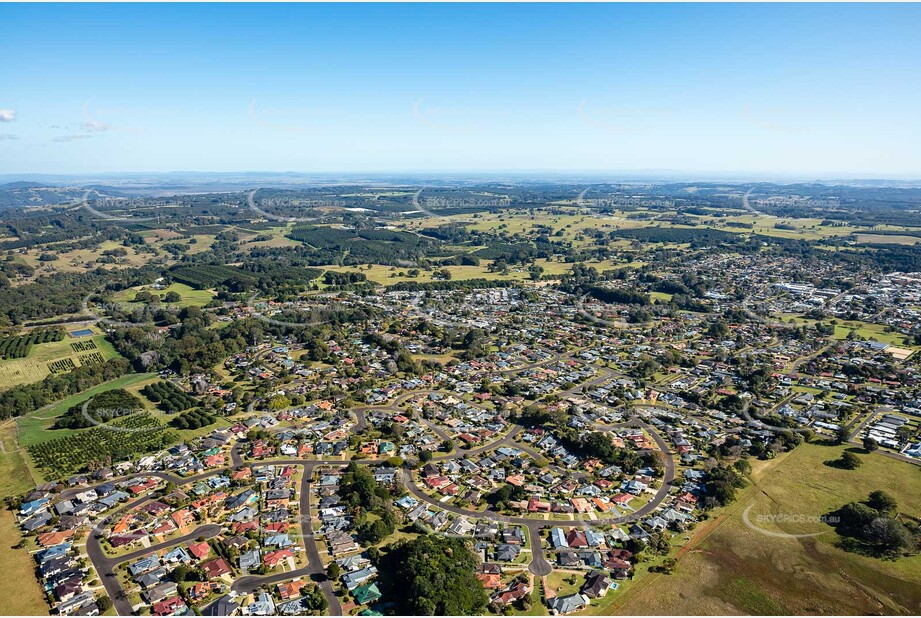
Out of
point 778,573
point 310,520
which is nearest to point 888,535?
point 778,573

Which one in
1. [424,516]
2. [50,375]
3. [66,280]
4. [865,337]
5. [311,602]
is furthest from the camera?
[66,280]

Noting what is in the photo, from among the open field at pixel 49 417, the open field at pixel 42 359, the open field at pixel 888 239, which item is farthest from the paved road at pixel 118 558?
the open field at pixel 888 239

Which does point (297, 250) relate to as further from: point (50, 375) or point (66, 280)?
point (50, 375)

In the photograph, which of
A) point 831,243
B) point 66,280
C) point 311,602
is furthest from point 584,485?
point 831,243

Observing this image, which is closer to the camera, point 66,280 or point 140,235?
point 66,280

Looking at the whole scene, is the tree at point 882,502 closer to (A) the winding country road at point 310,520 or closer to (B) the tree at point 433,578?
(A) the winding country road at point 310,520

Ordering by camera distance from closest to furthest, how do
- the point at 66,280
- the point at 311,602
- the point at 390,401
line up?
1. the point at 311,602
2. the point at 390,401
3. the point at 66,280
